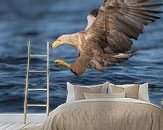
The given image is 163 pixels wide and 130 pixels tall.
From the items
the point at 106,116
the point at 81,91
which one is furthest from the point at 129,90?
the point at 106,116

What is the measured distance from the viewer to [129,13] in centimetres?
619

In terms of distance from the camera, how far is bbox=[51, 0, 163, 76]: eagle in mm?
6191

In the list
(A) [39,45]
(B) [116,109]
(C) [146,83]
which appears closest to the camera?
(B) [116,109]

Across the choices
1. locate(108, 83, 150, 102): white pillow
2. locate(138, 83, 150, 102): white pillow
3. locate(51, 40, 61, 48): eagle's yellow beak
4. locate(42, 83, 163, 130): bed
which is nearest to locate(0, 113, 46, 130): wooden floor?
locate(51, 40, 61, 48): eagle's yellow beak

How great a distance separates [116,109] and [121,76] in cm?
194

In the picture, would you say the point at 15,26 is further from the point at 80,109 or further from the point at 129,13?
the point at 80,109

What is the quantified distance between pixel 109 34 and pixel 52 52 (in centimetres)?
97

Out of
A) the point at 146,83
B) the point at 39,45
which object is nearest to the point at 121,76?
the point at 146,83

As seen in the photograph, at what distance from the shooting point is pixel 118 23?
20.3 feet

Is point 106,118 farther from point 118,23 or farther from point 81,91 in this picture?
point 118,23

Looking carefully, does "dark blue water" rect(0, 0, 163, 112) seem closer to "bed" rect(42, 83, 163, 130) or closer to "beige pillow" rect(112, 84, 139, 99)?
"beige pillow" rect(112, 84, 139, 99)

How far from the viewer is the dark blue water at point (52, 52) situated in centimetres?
626

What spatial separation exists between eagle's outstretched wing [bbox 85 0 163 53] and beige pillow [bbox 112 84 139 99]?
0.75 metres

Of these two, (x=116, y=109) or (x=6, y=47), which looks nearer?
(x=116, y=109)
